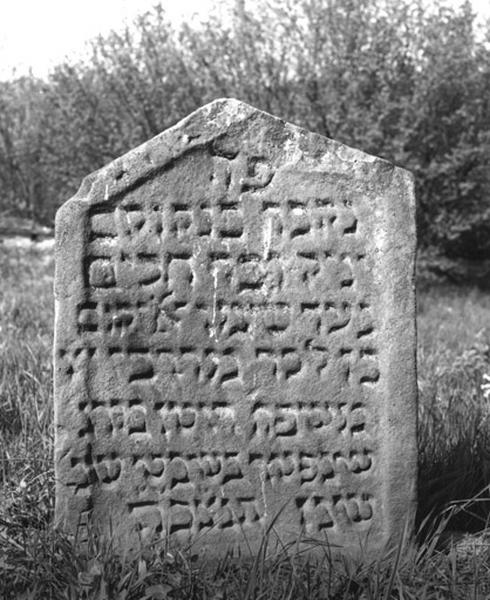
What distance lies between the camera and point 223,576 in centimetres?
275

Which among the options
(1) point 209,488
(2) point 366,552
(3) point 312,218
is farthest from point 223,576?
(3) point 312,218

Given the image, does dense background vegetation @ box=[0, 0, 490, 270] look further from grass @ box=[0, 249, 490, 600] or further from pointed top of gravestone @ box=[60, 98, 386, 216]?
pointed top of gravestone @ box=[60, 98, 386, 216]

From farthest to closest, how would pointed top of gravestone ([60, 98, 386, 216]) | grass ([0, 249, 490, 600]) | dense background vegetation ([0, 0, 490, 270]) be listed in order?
dense background vegetation ([0, 0, 490, 270]) → pointed top of gravestone ([60, 98, 386, 216]) → grass ([0, 249, 490, 600])

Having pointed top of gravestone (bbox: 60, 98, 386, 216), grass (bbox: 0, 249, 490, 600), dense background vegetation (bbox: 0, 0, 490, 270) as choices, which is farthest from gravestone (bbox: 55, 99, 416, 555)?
dense background vegetation (bbox: 0, 0, 490, 270)

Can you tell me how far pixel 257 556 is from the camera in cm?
264

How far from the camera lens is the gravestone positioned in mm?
2816

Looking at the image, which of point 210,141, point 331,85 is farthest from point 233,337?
point 331,85

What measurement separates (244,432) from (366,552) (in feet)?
1.77

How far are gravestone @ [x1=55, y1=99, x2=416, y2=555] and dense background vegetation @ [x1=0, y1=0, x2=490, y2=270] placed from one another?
6428 millimetres

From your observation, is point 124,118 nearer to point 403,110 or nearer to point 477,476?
point 403,110

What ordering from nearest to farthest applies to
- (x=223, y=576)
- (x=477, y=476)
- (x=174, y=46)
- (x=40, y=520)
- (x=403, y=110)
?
(x=223, y=576) → (x=40, y=520) → (x=477, y=476) → (x=403, y=110) → (x=174, y=46)

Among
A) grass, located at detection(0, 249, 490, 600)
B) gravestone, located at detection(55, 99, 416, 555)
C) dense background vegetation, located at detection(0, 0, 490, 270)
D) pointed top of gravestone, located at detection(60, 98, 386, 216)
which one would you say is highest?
dense background vegetation, located at detection(0, 0, 490, 270)

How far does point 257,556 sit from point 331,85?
743cm

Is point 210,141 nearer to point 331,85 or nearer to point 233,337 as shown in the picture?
point 233,337
